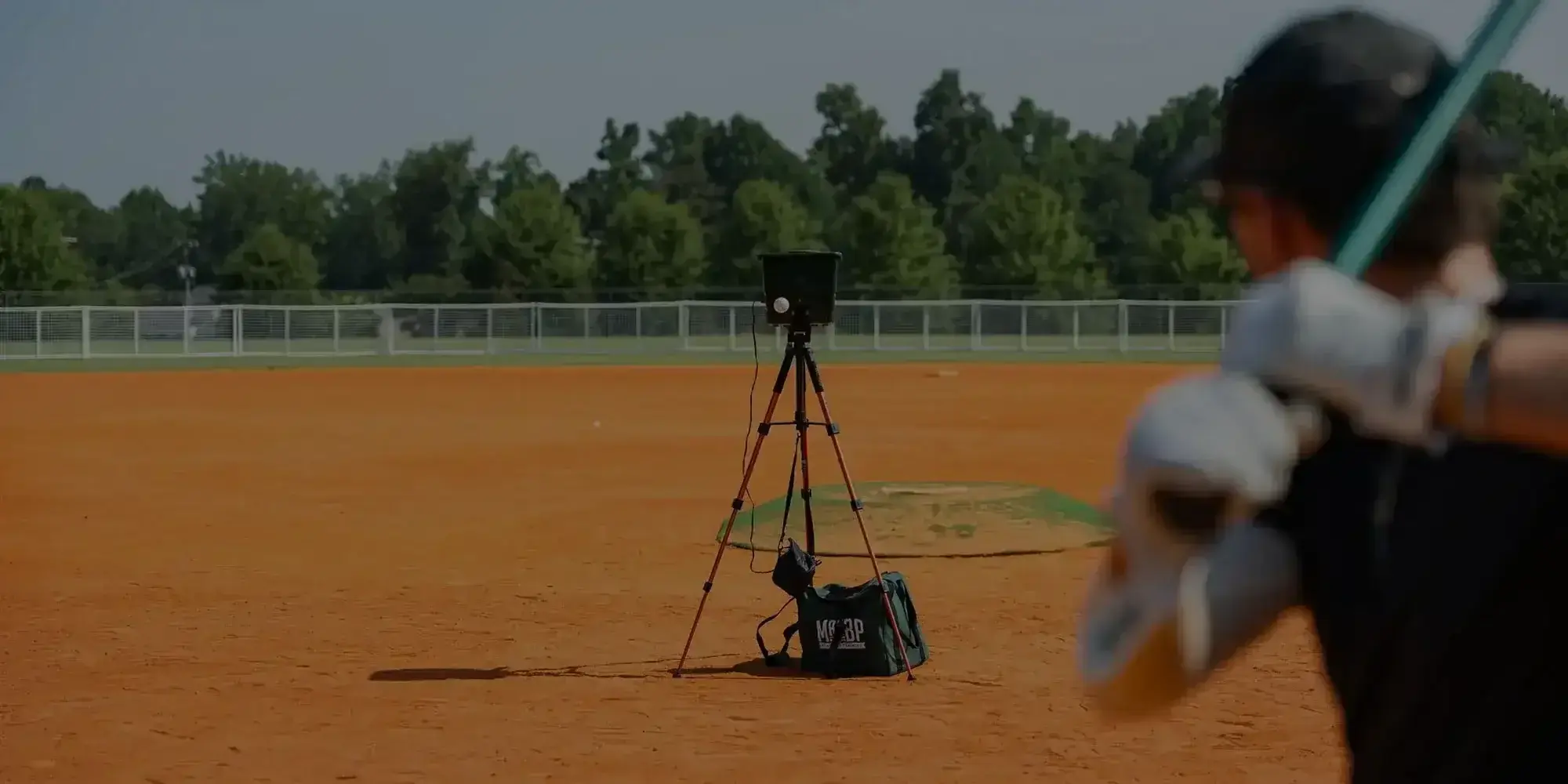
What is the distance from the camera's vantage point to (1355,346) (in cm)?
133

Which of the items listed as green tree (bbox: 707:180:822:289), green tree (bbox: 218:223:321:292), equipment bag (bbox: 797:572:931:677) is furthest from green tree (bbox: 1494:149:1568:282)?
equipment bag (bbox: 797:572:931:677)

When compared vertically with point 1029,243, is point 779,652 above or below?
below

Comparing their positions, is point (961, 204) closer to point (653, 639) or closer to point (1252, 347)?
point (653, 639)

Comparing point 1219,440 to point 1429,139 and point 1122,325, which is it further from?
point 1122,325

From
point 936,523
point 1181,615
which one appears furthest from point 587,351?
point 1181,615

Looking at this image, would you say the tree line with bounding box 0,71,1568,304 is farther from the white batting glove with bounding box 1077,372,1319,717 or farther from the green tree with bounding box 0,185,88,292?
the white batting glove with bounding box 1077,372,1319,717

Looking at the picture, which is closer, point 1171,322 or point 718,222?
point 1171,322

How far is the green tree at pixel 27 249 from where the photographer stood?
216ft

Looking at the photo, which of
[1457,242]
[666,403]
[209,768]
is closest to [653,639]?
[209,768]

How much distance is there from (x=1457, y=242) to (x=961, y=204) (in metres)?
117

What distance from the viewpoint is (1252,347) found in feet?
4.51

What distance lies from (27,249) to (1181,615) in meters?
71.3

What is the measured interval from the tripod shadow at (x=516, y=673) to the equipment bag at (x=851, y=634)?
0.44m

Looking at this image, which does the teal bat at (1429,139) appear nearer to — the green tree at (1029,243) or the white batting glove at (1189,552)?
the white batting glove at (1189,552)
